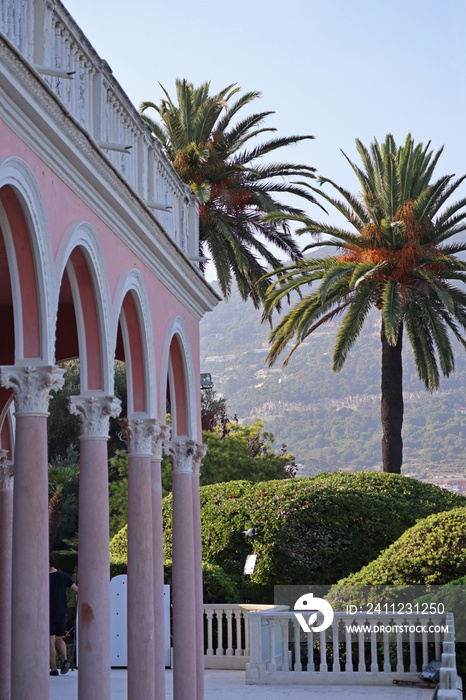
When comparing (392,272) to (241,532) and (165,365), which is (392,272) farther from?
(165,365)

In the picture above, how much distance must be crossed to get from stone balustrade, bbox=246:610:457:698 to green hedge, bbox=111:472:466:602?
12.5ft

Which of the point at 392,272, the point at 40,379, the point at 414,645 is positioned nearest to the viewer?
the point at 40,379

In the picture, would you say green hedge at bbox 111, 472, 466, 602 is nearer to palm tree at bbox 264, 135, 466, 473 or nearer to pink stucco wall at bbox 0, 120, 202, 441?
palm tree at bbox 264, 135, 466, 473

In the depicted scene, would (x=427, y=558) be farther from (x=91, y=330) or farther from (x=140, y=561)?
(x=91, y=330)

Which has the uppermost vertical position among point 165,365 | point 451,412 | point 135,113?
point 451,412

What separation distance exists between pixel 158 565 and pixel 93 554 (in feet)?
9.14

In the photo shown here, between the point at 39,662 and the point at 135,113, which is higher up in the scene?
the point at 135,113

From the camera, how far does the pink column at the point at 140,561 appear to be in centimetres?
960

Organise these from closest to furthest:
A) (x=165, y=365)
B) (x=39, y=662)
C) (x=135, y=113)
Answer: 1. (x=39, y=662)
2. (x=135, y=113)
3. (x=165, y=365)

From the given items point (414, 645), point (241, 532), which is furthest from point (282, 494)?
point (414, 645)

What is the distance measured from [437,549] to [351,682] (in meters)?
2.52

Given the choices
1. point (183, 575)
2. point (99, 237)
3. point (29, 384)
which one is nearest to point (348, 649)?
point (183, 575)

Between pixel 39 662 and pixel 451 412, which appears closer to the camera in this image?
pixel 39 662

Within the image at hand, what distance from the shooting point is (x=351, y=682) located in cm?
1349
